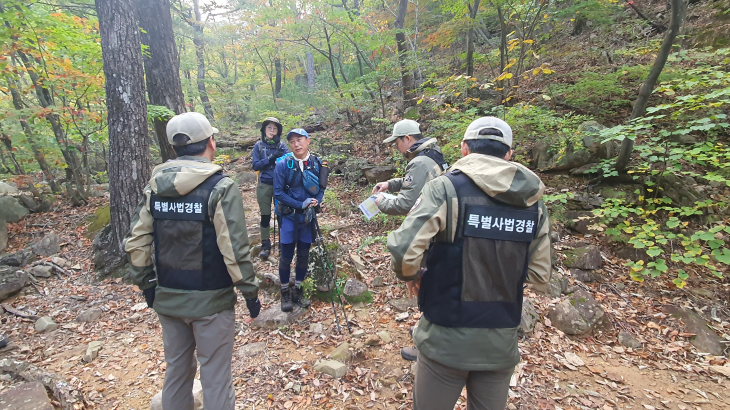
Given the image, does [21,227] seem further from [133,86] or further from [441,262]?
[441,262]

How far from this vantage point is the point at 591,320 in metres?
4.18

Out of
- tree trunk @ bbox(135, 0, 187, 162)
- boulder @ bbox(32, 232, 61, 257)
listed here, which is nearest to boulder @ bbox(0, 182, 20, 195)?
boulder @ bbox(32, 232, 61, 257)

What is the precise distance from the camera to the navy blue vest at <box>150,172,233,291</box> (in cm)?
219

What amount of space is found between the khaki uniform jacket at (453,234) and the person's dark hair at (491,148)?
0.06 m

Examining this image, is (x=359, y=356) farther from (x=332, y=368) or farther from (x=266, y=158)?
(x=266, y=158)

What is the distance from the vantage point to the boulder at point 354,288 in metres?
4.70

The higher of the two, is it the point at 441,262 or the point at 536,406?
the point at 441,262

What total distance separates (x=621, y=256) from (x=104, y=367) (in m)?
7.82

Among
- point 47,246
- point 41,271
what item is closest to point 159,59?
point 47,246

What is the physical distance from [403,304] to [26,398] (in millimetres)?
3888

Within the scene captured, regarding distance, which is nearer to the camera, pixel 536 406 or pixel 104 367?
pixel 536 406

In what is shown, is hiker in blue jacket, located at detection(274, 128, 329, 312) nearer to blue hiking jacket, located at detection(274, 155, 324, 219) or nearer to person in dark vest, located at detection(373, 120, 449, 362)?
blue hiking jacket, located at detection(274, 155, 324, 219)

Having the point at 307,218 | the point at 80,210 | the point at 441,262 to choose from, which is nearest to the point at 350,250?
the point at 307,218

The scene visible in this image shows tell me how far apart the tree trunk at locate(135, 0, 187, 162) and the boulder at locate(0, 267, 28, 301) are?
9.85ft
